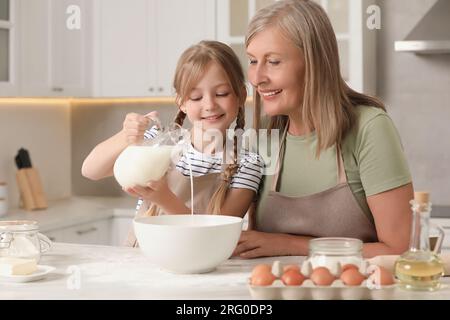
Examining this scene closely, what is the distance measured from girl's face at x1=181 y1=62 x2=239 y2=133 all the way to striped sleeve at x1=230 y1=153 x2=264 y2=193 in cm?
12

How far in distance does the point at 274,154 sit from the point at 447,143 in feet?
6.72

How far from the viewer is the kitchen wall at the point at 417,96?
151 inches

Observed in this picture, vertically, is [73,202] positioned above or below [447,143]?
below

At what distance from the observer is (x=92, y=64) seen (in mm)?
4039

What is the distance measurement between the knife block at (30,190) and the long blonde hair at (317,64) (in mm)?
2181

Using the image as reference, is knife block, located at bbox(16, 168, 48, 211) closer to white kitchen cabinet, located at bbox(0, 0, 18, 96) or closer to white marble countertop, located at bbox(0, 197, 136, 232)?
white marble countertop, located at bbox(0, 197, 136, 232)

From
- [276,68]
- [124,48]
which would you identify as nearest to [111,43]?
[124,48]

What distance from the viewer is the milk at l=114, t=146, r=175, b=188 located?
5.41ft

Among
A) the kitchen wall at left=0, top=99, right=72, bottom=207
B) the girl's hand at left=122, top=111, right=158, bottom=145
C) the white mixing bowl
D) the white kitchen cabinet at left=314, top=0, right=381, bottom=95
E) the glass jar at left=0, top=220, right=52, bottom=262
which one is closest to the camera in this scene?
the white mixing bowl

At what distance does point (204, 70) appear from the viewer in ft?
6.76

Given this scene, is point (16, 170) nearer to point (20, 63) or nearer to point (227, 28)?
point (20, 63)

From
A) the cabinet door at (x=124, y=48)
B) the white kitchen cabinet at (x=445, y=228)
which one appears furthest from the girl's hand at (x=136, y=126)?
the cabinet door at (x=124, y=48)

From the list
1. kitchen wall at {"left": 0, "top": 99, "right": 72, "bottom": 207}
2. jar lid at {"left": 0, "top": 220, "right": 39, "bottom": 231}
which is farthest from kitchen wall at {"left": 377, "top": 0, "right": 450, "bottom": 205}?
jar lid at {"left": 0, "top": 220, "right": 39, "bottom": 231}

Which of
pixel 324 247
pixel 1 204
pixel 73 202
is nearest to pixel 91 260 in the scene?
pixel 324 247
